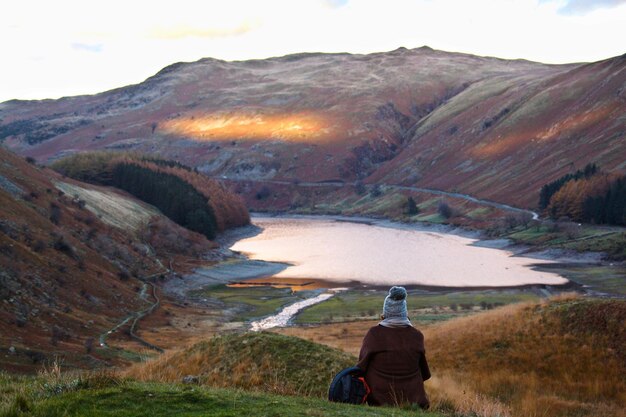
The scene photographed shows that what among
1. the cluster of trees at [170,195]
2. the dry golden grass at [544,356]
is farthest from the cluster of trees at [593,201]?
the dry golden grass at [544,356]

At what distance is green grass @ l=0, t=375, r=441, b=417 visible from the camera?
10828mm

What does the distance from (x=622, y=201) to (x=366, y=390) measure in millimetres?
112408

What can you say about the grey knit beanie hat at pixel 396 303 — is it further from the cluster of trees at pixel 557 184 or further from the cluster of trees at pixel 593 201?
the cluster of trees at pixel 557 184

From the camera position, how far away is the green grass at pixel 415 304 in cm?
6316

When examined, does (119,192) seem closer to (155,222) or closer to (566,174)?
(155,222)

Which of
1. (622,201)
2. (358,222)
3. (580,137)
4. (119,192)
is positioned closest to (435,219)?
(358,222)

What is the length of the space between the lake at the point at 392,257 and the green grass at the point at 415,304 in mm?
9705

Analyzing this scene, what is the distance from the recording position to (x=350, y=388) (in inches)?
554

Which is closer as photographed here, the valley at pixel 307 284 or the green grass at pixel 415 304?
the valley at pixel 307 284

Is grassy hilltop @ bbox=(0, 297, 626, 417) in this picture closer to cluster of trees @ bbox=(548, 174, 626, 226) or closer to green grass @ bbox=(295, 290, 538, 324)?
green grass @ bbox=(295, 290, 538, 324)

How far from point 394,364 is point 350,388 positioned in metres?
1.23

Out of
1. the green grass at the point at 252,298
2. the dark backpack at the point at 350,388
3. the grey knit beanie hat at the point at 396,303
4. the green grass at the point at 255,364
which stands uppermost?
the grey knit beanie hat at the point at 396,303

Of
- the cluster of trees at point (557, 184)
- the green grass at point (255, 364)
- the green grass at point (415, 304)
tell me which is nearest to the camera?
the green grass at point (255, 364)

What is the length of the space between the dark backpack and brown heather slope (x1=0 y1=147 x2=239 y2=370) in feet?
55.9
